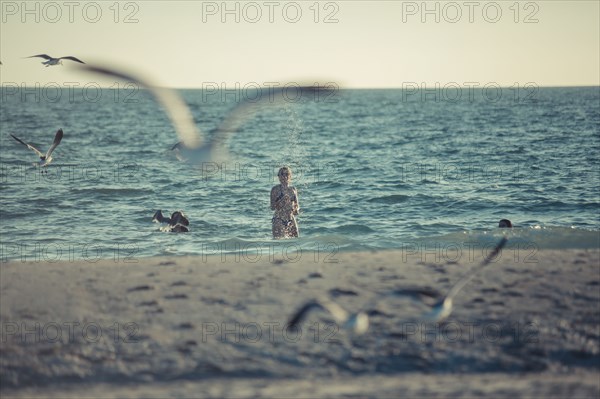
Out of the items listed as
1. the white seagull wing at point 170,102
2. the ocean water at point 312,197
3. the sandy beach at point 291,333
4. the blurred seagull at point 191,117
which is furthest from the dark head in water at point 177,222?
the white seagull wing at point 170,102

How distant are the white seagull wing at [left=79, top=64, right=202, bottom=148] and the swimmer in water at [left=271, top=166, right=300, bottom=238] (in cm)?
438

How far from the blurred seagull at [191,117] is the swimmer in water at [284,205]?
146 inches

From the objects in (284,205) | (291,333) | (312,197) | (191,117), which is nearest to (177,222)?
(284,205)

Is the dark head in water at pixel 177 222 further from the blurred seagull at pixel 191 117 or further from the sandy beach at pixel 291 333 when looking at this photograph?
the blurred seagull at pixel 191 117

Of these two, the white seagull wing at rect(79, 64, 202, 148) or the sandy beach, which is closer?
the sandy beach

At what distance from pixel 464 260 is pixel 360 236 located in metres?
6.22

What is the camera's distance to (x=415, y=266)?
9.25 metres

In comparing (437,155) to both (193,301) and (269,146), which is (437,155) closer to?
(269,146)

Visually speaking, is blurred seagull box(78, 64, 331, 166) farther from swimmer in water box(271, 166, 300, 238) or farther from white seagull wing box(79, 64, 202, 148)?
swimmer in water box(271, 166, 300, 238)

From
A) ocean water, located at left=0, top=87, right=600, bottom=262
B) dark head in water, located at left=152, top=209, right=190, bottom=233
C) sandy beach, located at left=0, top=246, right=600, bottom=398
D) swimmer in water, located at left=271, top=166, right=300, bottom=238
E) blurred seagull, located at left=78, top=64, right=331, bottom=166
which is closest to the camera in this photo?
sandy beach, located at left=0, top=246, right=600, bottom=398

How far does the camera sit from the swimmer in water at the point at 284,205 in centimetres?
1289

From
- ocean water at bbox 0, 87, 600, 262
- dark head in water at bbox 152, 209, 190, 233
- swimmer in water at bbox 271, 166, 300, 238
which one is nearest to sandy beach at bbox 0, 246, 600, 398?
ocean water at bbox 0, 87, 600, 262

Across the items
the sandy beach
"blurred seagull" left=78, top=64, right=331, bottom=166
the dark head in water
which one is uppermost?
"blurred seagull" left=78, top=64, right=331, bottom=166

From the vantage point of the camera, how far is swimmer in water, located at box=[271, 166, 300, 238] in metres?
12.9
